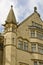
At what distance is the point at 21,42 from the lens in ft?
161

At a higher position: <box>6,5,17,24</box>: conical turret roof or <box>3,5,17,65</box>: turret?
<box>6,5,17,24</box>: conical turret roof

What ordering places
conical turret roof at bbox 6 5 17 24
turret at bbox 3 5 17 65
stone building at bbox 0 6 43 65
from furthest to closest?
conical turret roof at bbox 6 5 17 24
stone building at bbox 0 6 43 65
turret at bbox 3 5 17 65

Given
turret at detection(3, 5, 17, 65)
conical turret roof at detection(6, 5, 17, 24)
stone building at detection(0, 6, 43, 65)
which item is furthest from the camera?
conical turret roof at detection(6, 5, 17, 24)

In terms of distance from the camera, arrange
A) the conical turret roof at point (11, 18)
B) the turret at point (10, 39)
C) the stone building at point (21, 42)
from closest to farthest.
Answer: the turret at point (10, 39)
the stone building at point (21, 42)
the conical turret roof at point (11, 18)

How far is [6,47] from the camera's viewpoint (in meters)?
47.2

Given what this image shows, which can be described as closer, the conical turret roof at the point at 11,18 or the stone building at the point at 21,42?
the stone building at the point at 21,42

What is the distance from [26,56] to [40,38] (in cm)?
481

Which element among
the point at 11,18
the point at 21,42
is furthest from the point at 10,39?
the point at 11,18

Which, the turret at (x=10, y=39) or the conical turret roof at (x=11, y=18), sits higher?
the conical turret roof at (x=11, y=18)

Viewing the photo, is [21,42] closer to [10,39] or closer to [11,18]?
[10,39]

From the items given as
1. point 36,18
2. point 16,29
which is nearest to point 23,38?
point 16,29

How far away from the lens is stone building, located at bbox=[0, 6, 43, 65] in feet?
154

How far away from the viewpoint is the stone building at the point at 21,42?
4706 centimetres

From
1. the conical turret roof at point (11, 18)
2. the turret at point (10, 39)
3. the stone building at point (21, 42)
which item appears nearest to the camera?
the turret at point (10, 39)
